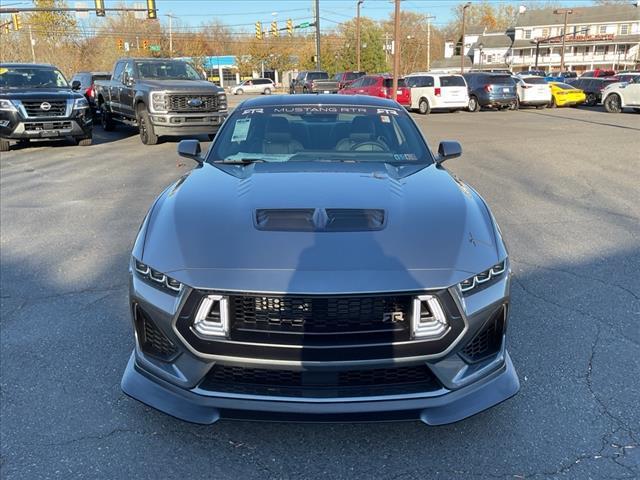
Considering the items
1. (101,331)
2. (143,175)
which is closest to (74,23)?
(143,175)

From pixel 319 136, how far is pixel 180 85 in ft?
34.5

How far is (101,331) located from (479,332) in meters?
2.71

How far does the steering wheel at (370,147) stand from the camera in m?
4.16

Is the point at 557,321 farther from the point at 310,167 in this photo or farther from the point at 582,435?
the point at 310,167

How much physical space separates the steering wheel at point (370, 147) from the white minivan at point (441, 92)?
23063 mm

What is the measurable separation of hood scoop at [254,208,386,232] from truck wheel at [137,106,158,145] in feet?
39.9

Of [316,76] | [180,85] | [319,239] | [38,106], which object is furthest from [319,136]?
[316,76]

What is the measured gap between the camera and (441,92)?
25859 mm

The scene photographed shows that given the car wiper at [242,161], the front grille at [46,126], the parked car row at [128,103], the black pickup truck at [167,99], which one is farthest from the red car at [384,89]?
the car wiper at [242,161]

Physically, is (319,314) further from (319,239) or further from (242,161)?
(242,161)

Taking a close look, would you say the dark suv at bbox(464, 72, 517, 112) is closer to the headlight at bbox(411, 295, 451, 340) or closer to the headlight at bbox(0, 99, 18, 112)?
the headlight at bbox(0, 99, 18, 112)

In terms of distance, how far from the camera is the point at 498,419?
9.57ft

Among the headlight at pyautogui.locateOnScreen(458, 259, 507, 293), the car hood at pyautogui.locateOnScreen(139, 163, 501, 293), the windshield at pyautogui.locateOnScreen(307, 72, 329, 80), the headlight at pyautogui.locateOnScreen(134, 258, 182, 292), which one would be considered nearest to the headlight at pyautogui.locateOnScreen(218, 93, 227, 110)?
the car hood at pyautogui.locateOnScreen(139, 163, 501, 293)

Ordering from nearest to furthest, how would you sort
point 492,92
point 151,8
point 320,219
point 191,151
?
point 320,219
point 191,151
point 492,92
point 151,8
